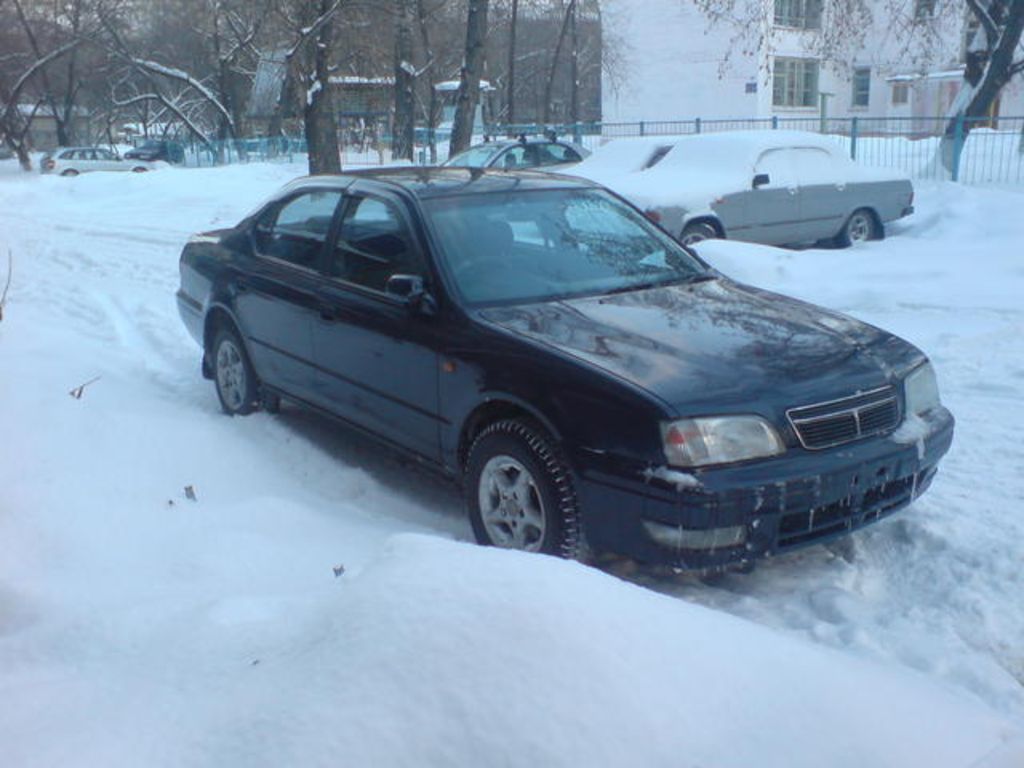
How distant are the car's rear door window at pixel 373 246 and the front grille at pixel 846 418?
1.85 meters

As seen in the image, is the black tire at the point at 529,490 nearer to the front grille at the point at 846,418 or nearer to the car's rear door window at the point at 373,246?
the front grille at the point at 846,418

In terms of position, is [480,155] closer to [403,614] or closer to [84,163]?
[403,614]

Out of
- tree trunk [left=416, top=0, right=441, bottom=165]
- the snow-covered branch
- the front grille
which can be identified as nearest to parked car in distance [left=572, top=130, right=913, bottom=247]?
the front grille

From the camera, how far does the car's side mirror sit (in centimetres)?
482

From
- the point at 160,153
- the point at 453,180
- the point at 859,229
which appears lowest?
the point at 859,229

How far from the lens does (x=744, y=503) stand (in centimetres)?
384

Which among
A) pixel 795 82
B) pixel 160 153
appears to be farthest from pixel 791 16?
pixel 160 153

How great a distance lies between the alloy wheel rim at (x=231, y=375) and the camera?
6.63 meters

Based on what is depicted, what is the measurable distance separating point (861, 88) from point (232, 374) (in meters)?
46.2

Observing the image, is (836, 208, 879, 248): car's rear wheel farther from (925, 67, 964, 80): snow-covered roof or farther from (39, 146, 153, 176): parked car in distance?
(925, 67, 964, 80): snow-covered roof

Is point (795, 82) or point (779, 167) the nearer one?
point (779, 167)

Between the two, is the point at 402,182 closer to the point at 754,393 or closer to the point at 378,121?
the point at 754,393

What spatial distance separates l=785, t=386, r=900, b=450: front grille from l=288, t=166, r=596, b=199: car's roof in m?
2.11

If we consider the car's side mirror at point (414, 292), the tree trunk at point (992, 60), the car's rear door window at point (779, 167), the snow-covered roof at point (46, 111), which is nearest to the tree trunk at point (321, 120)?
the car's rear door window at point (779, 167)
